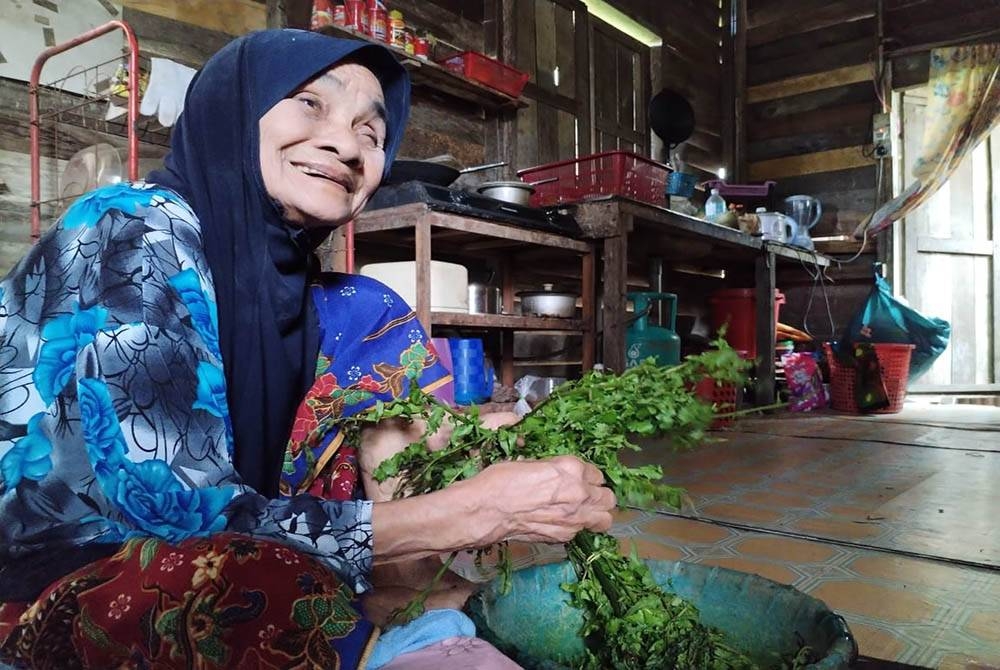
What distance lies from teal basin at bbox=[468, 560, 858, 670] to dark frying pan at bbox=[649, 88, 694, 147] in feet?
19.9

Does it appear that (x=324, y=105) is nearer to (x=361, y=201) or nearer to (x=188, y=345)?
(x=361, y=201)

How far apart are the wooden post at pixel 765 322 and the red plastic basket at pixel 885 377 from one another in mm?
674

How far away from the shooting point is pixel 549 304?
4348 millimetres

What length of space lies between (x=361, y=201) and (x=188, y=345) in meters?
0.59

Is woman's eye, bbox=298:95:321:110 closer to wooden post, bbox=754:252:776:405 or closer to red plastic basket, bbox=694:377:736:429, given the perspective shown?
red plastic basket, bbox=694:377:736:429

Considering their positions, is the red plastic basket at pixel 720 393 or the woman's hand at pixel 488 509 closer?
the woman's hand at pixel 488 509

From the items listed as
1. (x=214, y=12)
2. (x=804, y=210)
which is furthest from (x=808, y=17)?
(x=214, y=12)

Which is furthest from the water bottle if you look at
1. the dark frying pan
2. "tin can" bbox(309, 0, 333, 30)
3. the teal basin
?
the teal basin

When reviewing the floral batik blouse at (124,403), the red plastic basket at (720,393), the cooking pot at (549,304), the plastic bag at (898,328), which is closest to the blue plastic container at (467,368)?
the cooking pot at (549,304)

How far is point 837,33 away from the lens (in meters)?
7.81

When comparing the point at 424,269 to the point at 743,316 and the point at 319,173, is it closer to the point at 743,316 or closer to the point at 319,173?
the point at 319,173

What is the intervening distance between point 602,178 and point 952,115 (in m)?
4.98

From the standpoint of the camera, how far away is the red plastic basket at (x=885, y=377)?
5949mm

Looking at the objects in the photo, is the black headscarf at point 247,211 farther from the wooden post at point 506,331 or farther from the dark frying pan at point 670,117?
the dark frying pan at point 670,117
